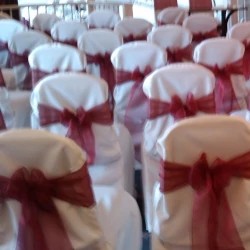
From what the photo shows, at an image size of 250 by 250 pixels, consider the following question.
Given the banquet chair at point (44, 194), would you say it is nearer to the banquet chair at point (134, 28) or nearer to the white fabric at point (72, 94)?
the white fabric at point (72, 94)

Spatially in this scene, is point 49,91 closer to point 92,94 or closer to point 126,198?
point 92,94

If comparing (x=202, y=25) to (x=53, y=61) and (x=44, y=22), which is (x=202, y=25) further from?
(x=53, y=61)

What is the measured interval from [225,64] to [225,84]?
0.14 meters

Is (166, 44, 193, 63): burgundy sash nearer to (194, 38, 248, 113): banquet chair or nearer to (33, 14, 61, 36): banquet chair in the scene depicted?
(194, 38, 248, 113): banquet chair

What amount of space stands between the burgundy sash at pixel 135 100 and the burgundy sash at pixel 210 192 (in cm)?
178

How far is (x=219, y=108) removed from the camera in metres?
3.85

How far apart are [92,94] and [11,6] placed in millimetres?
5394

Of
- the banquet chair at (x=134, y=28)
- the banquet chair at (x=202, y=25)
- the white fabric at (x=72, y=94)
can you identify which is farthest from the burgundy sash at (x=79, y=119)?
the banquet chair at (x=202, y=25)

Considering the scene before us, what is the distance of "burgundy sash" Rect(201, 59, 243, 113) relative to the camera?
3.84 m

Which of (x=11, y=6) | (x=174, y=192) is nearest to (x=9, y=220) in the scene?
(x=174, y=192)

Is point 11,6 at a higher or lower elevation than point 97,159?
higher

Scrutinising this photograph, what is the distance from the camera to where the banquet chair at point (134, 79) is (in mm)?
3680

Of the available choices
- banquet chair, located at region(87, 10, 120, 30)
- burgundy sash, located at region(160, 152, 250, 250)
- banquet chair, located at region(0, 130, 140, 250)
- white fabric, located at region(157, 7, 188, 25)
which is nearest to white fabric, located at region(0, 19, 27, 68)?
banquet chair, located at region(87, 10, 120, 30)

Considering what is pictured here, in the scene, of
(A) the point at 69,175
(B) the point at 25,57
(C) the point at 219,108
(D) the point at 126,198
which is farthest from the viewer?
(B) the point at 25,57
